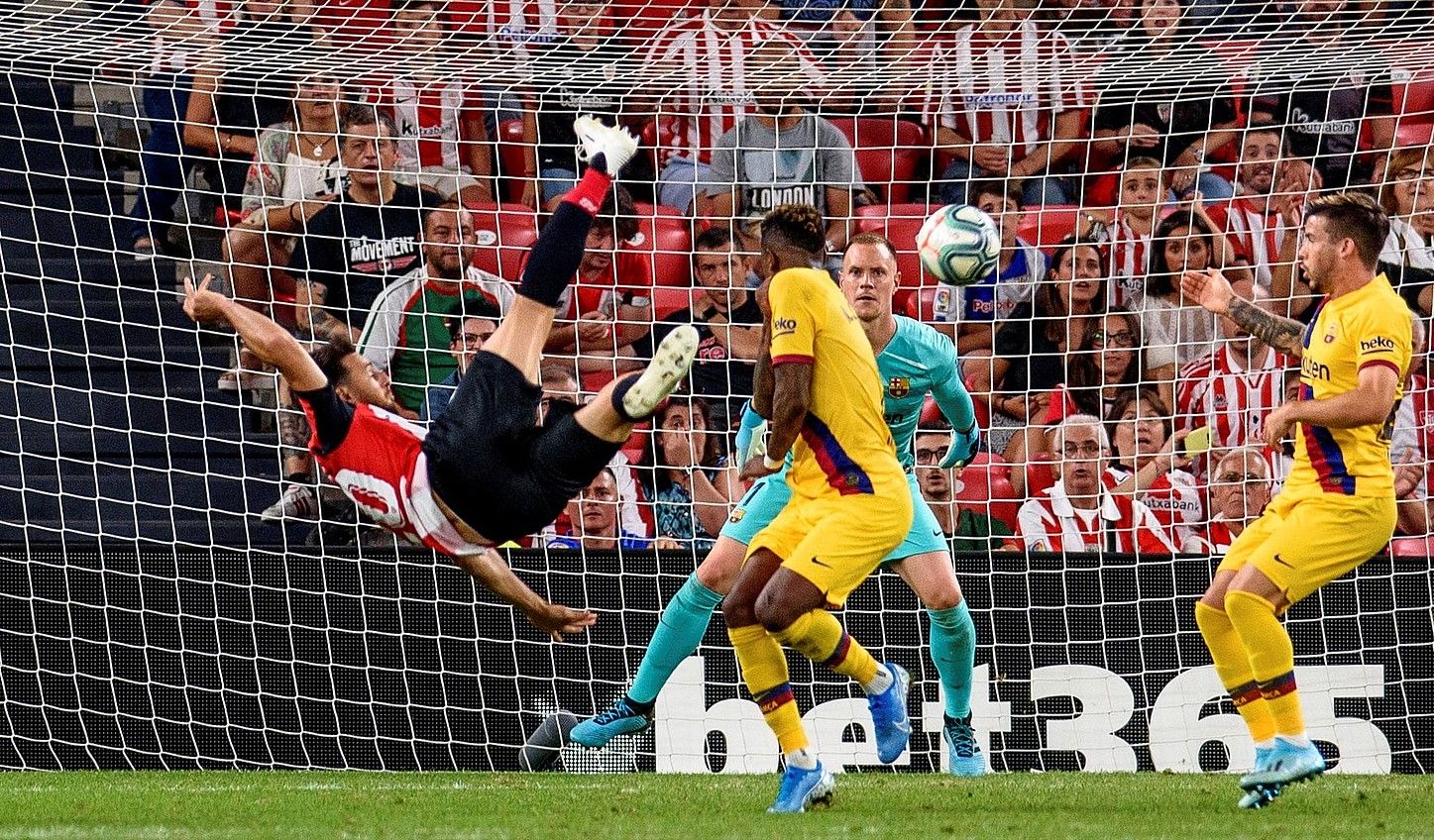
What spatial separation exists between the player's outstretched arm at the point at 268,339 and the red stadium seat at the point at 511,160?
4.06 m

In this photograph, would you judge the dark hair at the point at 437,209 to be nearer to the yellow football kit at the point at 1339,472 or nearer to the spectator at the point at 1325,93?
the spectator at the point at 1325,93

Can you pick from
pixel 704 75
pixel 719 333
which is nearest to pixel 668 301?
pixel 719 333

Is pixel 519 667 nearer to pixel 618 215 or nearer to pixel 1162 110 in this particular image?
pixel 618 215

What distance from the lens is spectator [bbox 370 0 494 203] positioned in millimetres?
9406

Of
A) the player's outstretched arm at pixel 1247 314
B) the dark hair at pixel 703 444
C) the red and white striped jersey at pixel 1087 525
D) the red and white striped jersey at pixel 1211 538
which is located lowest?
the red and white striped jersey at pixel 1211 538

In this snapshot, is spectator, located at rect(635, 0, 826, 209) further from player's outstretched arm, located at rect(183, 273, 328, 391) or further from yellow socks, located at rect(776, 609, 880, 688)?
player's outstretched arm, located at rect(183, 273, 328, 391)

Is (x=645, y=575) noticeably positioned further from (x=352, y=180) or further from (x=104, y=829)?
(x=104, y=829)

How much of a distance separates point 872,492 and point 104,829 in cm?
271

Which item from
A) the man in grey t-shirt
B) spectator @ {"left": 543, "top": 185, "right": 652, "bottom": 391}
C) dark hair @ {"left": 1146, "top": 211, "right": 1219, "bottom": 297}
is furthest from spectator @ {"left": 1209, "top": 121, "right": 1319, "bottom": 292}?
spectator @ {"left": 543, "top": 185, "right": 652, "bottom": 391}

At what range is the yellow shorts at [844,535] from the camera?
5848mm

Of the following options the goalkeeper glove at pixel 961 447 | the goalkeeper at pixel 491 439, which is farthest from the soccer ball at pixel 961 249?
the goalkeeper at pixel 491 439

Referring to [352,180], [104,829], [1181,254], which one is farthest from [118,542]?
[1181,254]

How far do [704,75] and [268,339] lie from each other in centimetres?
392

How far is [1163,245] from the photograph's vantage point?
976cm
